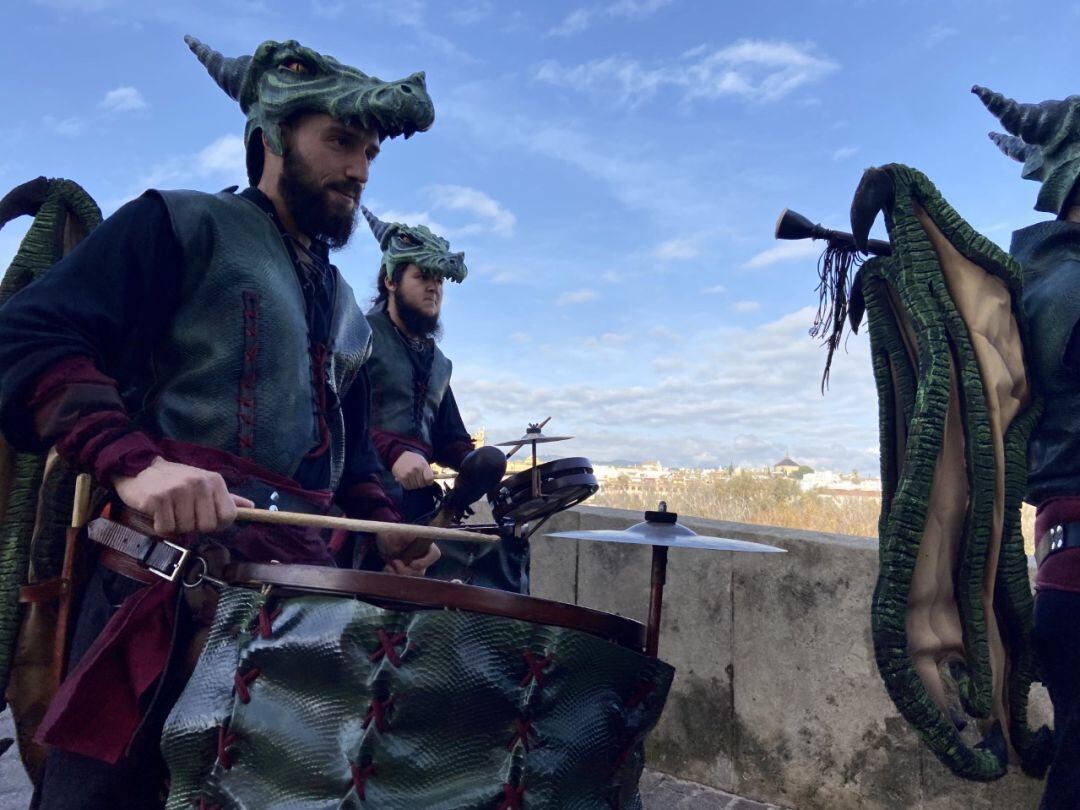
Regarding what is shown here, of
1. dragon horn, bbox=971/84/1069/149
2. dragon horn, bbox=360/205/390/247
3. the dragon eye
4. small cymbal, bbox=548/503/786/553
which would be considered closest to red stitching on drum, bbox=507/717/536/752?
small cymbal, bbox=548/503/786/553

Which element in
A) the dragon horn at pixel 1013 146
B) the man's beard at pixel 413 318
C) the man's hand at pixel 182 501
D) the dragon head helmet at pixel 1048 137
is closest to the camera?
the man's hand at pixel 182 501

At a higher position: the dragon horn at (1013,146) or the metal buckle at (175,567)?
the dragon horn at (1013,146)

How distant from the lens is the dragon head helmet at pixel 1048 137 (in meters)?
2.78

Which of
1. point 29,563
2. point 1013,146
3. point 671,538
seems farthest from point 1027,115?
point 29,563

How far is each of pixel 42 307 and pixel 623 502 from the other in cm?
735

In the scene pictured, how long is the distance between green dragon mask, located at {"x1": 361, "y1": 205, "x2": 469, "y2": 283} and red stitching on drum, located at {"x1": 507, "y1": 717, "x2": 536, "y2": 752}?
369cm

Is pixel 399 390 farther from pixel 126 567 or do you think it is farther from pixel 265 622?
pixel 265 622

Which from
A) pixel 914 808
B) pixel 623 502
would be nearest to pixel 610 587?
pixel 914 808

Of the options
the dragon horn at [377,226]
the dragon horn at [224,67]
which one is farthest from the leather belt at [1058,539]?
the dragon horn at [377,226]

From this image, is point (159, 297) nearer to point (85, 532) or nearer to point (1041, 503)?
point (85, 532)

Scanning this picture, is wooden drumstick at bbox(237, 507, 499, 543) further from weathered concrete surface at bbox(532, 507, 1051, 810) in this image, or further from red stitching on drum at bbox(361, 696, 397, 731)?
weathered concrete surface at bbox(532, 507, 1051, 810)

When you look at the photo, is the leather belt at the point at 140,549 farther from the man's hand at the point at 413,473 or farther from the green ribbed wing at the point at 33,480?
the man's hand at the point at 413,473

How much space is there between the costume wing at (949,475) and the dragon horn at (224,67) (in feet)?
5.83

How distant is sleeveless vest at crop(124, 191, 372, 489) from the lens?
1.85 metres
